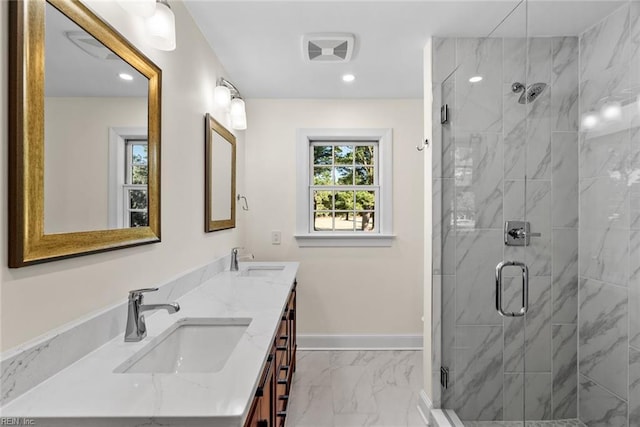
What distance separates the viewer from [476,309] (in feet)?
6.49

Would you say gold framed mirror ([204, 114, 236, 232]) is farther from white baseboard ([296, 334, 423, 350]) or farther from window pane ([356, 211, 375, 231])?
white baseboard ([296, 334, 423, 350])

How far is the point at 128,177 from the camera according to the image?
53.7 inches

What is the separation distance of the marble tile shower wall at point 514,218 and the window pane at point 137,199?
1.63 m

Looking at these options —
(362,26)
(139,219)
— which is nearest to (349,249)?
(362,26)

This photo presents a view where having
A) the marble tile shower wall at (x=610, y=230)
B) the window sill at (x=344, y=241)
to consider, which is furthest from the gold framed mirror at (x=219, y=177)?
the marble tile shower wall at (x=610, y=230)

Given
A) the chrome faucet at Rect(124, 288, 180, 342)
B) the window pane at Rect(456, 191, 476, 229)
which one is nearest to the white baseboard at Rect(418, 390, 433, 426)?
the window pane at Rect(456, 191, 476, 229)

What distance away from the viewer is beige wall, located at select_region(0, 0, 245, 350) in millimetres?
886

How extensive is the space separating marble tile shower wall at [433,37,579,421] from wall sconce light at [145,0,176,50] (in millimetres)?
1519

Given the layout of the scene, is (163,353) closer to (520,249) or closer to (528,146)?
(520,249)

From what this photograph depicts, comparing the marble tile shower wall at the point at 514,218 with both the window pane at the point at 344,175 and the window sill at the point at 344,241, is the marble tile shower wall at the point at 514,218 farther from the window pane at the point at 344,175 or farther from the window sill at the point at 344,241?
the window pane at the point at 344,175

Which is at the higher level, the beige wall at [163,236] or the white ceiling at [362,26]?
the white ceiling at [362,26]

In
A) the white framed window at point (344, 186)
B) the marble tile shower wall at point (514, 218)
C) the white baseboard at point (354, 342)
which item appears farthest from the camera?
the white framed window at point (344, 186)

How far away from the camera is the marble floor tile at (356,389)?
91.4 inches

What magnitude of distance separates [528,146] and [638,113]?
38 centimetres
